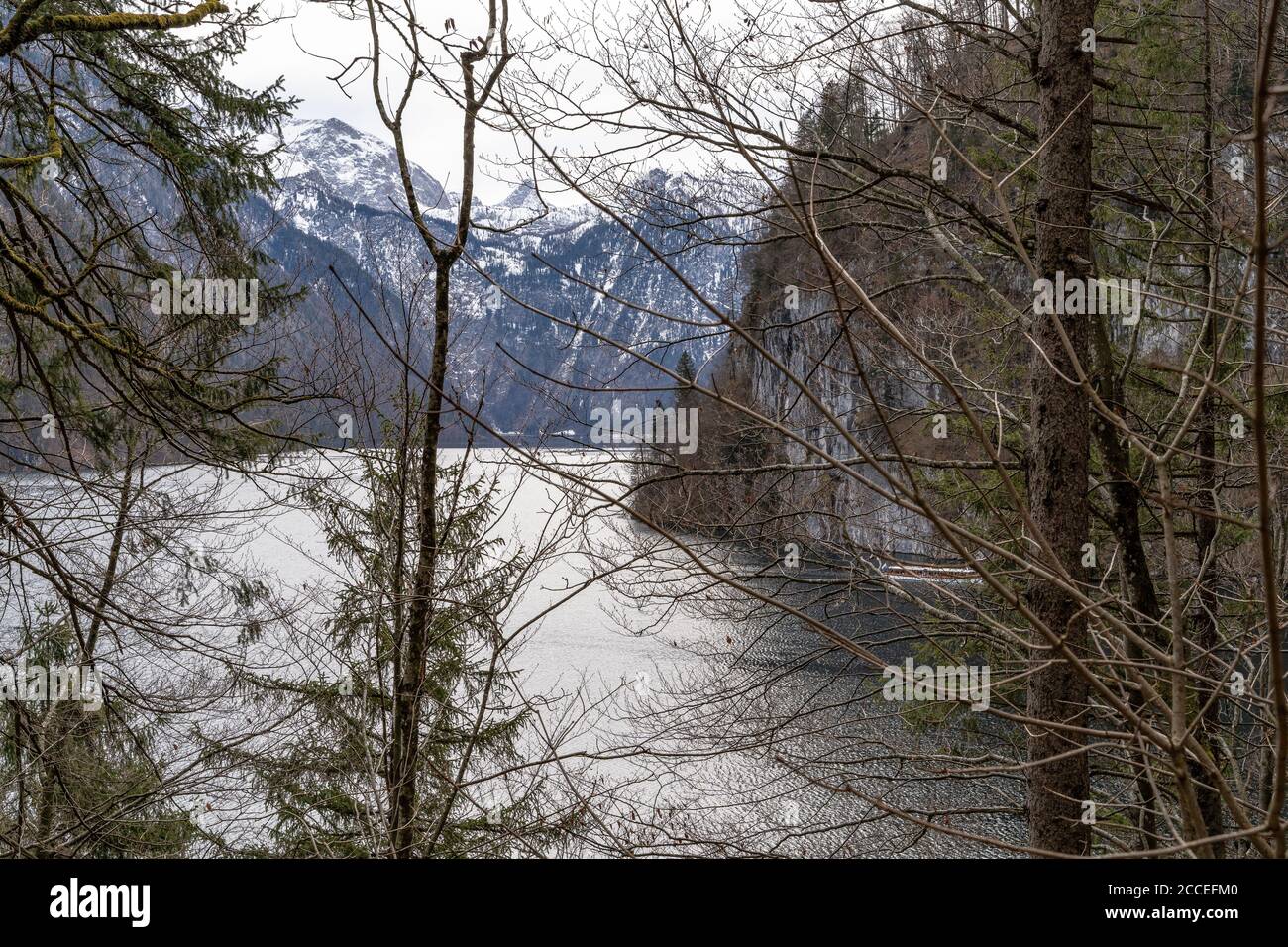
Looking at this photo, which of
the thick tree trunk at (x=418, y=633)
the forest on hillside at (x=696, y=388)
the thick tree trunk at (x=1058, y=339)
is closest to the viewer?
the forest on hillside at (x=696, y=388)

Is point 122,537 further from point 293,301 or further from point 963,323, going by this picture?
point 963,323

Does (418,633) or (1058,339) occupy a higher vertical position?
(1058,339)

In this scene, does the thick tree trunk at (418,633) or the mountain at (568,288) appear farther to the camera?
the thick tree trunk at (418,633)

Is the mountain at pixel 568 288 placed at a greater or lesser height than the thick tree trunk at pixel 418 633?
greater

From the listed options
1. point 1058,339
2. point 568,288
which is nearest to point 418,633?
point 568,288

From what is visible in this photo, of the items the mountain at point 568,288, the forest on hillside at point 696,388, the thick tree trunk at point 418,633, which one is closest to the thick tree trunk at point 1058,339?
the forest on hillside at point 696,388

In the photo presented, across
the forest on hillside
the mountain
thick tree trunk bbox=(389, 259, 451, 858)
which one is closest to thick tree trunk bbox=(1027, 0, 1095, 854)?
the forest on hillside

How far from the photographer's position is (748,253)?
6.60 meters

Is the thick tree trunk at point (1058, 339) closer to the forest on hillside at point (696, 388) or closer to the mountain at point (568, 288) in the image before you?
the forest on hillside at point (696, 388)

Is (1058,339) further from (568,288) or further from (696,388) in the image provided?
(696,388)

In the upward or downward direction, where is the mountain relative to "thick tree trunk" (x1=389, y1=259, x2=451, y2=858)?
upward

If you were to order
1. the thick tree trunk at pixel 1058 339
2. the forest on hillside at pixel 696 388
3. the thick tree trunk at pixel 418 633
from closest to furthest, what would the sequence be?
the forest on hillside at pixel 696 388
the thick tree trunk at pixel 1058 339
the thick tree trunk at pixel 418 633

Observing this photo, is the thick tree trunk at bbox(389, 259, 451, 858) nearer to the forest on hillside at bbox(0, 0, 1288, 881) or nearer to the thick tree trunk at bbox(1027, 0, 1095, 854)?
the forest on hillside at bbox(0, 0, 1288, 881)

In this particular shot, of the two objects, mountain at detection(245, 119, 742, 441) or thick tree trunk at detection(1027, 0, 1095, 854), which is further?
thick tree trunk at detection(1027, 0, 1095, 854)
